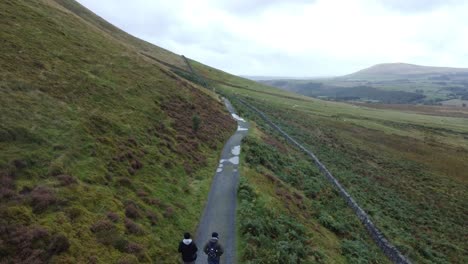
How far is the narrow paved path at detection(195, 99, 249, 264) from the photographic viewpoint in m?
21.5

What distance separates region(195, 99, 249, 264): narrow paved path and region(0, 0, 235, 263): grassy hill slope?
3.07 feet

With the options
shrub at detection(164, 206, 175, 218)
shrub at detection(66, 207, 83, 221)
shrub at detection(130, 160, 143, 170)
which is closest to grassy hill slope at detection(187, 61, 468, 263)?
shrub at detection(164, 206, 175, 218)

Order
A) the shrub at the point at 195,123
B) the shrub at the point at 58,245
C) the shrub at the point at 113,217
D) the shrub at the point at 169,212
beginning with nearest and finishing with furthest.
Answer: the shrub at the point at 58,245, the shrub at the point at 113,217, the shrub at the point at 169,212, the shrub at the point at 195,123

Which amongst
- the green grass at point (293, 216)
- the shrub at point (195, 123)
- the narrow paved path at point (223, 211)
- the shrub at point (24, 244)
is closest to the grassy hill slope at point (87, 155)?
the shrub at point (24, 244)

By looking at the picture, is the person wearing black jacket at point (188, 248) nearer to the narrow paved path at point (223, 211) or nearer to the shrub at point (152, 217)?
the narrow paved path at point (223, 211)

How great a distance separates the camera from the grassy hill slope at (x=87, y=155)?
18.4 meters

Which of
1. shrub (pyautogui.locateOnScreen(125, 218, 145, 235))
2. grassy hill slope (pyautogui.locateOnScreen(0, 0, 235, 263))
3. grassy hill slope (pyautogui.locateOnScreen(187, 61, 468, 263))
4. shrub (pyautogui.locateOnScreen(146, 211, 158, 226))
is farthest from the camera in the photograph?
grassy hill slope (pyautogui.locateOnScreen(187, 61, 468, 263))

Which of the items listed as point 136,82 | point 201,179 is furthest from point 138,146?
point 136,82

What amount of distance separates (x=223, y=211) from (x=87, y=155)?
11.4 meters

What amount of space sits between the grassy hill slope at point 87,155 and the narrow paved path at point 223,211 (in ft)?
3.07

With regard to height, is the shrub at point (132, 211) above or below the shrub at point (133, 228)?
above

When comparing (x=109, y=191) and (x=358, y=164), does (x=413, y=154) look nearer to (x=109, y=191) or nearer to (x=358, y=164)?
(x=358, y=164)

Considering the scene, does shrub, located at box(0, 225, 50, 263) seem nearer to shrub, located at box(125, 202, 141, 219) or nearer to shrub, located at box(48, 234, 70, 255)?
shrub, located at box(48, 234, 70, 255)

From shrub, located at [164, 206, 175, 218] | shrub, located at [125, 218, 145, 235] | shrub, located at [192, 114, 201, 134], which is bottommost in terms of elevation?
shrub, located at [164, 206, 175, 218]
